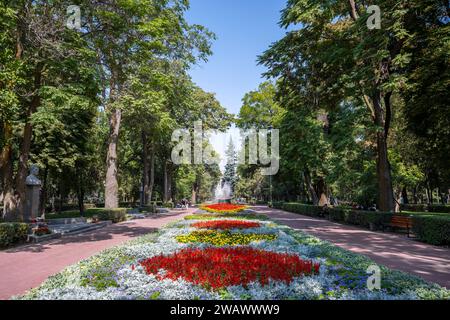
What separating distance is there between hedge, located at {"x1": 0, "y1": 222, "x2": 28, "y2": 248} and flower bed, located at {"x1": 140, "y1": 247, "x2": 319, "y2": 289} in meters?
8.21

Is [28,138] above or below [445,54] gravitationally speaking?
below

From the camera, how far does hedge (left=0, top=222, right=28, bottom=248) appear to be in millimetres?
11906

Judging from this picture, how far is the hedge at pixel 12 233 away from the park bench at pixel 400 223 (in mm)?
17853

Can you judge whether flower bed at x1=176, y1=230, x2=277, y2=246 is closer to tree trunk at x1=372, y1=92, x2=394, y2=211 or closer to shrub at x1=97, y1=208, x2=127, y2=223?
tree trunk at x1=372, y1=92, x2=394, y2=211

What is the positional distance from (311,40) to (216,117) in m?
31.8

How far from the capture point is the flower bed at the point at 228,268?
5.71 m

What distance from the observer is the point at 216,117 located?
50375 millimetres

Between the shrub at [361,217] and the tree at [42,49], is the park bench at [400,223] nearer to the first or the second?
the shrub at [361,217]

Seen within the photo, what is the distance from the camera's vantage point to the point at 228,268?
628 centimetres

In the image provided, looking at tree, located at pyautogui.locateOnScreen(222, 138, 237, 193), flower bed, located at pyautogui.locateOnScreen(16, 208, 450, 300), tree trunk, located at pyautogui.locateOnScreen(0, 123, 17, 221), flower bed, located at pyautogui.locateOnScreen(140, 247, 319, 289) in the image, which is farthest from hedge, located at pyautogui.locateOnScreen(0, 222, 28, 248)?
tree, located at pyautogui.locateOnScreen(222, 138, 237, 193)

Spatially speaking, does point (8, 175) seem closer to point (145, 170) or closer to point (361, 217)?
point (145, 170)
